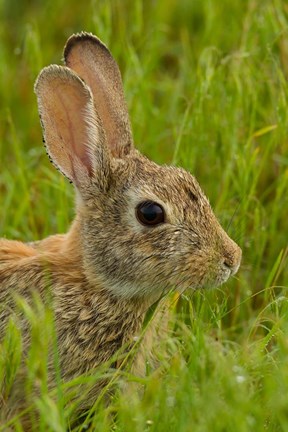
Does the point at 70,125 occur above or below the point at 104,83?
below

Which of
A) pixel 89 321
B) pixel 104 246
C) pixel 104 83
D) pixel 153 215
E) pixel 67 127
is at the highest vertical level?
pixel 104 83

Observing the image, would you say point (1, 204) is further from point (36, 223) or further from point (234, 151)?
point (234, 151)

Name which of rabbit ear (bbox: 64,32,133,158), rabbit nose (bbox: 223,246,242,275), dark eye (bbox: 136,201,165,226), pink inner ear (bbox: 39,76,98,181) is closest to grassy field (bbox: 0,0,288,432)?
rabbit nose (bbox: 223,246,242,275)

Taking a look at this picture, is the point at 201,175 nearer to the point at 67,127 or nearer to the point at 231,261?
the point at 67,127

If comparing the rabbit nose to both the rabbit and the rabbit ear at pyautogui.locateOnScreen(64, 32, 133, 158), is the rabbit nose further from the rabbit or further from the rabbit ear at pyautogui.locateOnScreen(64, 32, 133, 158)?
the rabbit ear at pyautogui.locateOnScreen(64, 32, 133, 158)

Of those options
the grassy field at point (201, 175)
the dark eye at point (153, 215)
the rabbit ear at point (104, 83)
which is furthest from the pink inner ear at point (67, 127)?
the grassy field at point (201, 175)

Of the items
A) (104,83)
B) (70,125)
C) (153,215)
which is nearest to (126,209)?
(153,215)
